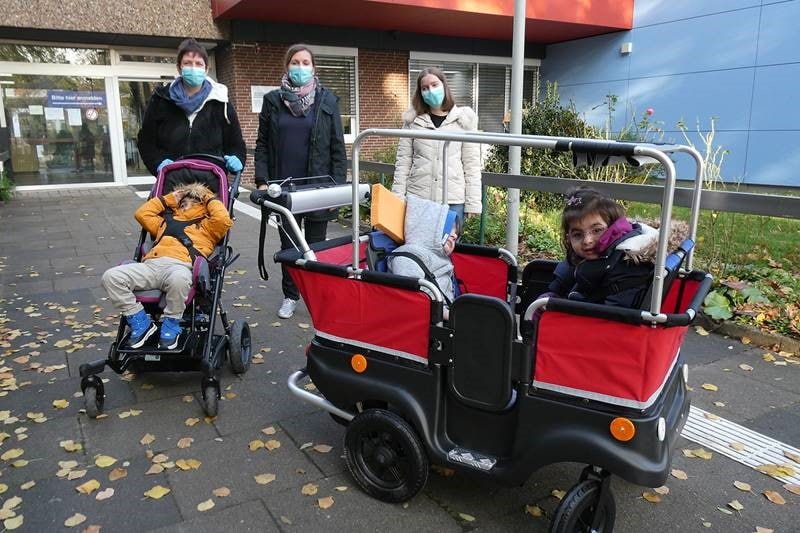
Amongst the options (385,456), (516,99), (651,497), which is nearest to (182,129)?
(385,456)

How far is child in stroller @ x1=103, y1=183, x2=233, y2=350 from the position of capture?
3.74 metres

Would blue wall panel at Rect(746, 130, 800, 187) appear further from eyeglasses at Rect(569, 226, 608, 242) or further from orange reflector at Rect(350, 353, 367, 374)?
orange reflector at Rect(350, 353, 367, 374)

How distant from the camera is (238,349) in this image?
427 cm

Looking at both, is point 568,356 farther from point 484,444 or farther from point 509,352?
point 484,444

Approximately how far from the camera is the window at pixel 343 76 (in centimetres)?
1580

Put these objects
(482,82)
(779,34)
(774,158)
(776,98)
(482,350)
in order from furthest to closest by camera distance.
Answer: (482,82)
(774,158)
(776,98)
(779,34)
(482,350)

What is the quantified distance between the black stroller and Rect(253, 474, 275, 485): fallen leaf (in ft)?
2.35

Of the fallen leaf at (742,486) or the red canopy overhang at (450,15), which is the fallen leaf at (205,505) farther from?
the red canopy overhang at (450,15)

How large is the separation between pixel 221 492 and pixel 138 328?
1.30m

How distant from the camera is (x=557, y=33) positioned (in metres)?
17.0

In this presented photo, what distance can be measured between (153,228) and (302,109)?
63.5 inches

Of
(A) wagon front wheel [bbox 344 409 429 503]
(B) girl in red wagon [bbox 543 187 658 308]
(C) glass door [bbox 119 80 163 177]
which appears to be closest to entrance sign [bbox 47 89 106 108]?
(C) glass door [bbox 119 80 163 177]

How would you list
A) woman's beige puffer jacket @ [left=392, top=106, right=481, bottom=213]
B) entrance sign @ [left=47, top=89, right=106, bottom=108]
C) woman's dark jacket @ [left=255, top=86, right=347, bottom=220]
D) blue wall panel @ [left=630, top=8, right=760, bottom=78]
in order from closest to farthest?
woman's beige puffer jacket @ [left=392, top=106, right=481, bottom=213]
woman's dark jacket @ [left=255, top=86, right=347, bottom=220]
blue wall panel @ [left=630, top=8, right=760, bottom=78]
entrance sign @ [left=47, top=89, right=106, bottom=108]

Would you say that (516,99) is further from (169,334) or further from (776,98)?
(776,98)
